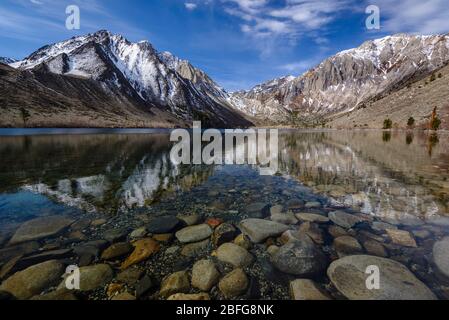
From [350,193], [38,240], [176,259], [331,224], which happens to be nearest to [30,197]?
[38,240]

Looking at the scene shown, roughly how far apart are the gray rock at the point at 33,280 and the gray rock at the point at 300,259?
7.73 meters

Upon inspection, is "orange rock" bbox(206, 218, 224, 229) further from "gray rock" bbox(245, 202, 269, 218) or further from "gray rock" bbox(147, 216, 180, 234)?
"gray rock" bbox(245, 202, 269, 218)

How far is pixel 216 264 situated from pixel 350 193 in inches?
514

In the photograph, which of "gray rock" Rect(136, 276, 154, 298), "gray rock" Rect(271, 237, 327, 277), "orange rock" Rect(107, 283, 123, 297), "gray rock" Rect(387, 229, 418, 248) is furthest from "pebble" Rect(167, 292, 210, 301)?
"gray rock" Rect(387, 229, 418, 248)

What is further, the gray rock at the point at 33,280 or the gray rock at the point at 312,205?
the gray rock at the point at 312,205

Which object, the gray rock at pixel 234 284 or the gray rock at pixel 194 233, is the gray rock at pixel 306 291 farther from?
the gray rock at pixel 194 233

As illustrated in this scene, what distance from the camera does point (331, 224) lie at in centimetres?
1220

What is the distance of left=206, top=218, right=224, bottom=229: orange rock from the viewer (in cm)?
1223

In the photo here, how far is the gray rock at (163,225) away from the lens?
37.7 ft

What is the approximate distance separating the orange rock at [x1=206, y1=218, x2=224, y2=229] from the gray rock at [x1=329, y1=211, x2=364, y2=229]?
609 cm

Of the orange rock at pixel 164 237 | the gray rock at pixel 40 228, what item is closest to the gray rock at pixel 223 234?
the orange rock at pixel 164 237

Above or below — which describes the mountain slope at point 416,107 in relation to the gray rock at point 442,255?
above
